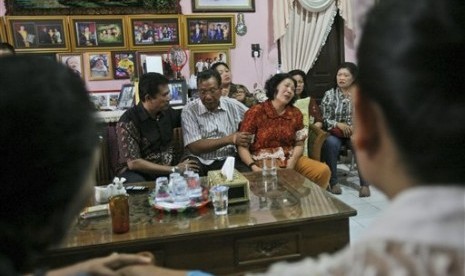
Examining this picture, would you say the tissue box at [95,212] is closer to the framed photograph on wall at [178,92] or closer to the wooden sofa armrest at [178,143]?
the wooden sofa armrest at [178,143]

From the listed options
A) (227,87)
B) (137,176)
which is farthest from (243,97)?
(137,176)

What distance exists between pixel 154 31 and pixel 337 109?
2104 millimetres

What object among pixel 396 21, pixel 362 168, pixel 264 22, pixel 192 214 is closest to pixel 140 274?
pixel 362 168

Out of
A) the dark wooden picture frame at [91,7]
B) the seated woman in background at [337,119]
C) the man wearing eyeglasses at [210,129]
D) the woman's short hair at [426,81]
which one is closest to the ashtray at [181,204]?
the man wearing eyeglasses at [210,129]

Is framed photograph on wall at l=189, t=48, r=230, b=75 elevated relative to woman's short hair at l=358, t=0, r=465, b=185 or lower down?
elevated

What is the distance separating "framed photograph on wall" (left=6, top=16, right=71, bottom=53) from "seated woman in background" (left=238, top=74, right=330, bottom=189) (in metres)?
2.38

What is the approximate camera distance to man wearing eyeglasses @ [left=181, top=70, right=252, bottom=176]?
2949mm

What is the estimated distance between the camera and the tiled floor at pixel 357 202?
9.46ft

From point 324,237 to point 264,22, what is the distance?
3.63m

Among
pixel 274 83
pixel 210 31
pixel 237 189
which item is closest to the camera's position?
pixel 237 189

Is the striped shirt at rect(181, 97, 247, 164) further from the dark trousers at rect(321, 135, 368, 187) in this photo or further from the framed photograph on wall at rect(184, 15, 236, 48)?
the framed photograph on wall at rect(184, 15, 236, 48)

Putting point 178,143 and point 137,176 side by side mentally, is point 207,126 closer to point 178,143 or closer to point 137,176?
point 178,143

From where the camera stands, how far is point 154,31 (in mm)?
4504

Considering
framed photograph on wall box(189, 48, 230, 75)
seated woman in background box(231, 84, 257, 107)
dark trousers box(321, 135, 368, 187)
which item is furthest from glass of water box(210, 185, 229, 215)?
framed photograph on wall box(189, 48, 230, 75)
